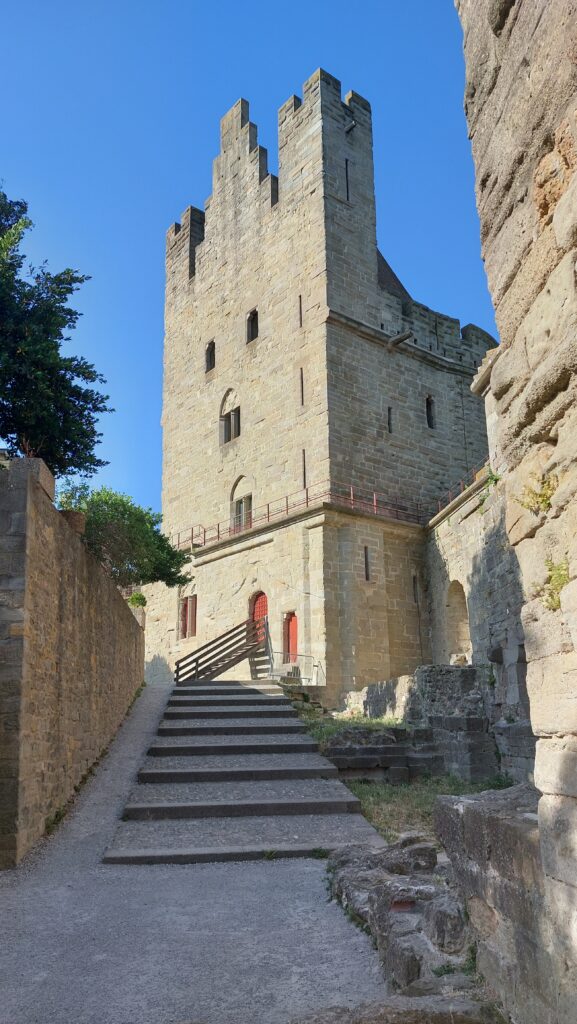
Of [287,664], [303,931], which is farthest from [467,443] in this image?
[303,931]

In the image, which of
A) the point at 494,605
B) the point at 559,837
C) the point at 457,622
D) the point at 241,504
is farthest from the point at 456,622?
the point at 559,837

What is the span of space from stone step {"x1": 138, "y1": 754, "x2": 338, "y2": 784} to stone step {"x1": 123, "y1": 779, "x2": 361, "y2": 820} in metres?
0.14

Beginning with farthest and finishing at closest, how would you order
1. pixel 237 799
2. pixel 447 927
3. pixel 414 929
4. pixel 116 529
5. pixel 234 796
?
1. pixel 116 529
2. pixel 234 796
3. pixel 237 799
4. pixel 414 929
5. pixel 447 927

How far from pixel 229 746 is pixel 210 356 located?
18.8 metres

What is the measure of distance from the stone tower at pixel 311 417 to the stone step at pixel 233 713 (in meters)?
5.68

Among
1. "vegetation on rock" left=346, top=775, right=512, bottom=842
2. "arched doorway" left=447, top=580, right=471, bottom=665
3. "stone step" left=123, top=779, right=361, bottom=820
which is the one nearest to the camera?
"vegetation on rock" left=346, top=775, right=512, bottom=842

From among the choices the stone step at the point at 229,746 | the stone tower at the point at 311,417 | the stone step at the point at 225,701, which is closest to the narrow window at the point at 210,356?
the stone tower at the point at 311,417

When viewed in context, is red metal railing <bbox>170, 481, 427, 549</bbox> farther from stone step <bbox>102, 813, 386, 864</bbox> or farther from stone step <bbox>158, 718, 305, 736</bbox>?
stone step <bbox>102, 813, 386, 864</bbox>

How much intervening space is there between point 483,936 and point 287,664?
53.6ft

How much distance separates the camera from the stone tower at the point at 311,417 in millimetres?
19500

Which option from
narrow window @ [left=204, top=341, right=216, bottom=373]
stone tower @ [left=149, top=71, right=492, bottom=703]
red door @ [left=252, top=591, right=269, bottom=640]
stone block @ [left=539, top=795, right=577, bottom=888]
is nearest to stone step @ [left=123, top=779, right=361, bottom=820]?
stone block @ [left=539, top=795, right=577, bottom=888]

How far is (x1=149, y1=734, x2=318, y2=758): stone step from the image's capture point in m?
9.96

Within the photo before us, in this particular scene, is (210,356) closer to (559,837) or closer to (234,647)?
(234,647)

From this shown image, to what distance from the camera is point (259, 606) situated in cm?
2116
